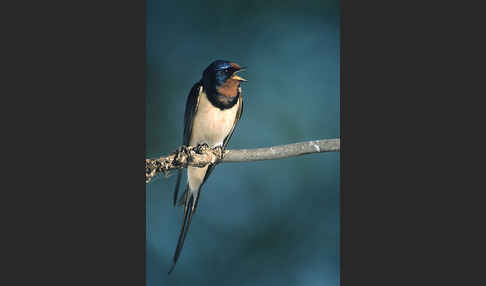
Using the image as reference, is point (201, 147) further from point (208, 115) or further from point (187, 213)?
point (187, 213)

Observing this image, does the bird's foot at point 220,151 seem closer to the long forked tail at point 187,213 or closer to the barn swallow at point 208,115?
the barn swallow at point 208,115

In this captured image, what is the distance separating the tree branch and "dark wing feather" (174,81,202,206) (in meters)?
0.06

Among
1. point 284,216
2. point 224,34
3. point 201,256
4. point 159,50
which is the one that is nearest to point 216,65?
point 224,34

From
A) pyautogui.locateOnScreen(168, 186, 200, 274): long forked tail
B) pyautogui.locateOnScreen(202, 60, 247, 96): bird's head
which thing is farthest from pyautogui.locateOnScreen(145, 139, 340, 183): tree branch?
pyautogui.locateOnScreen(202, 60, 247, 96): bird's head

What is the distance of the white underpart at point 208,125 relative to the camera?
2438mm

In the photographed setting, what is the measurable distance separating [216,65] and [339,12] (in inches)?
29.2

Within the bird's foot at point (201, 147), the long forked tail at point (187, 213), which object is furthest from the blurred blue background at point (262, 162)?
the bird's foot at point (201, 147)

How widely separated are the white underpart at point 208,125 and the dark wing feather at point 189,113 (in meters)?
0.04

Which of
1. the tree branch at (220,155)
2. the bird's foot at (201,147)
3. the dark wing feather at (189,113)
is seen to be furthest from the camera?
the bird's foot at (201,147)

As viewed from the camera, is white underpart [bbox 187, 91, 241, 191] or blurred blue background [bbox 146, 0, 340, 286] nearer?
blurred blue background [bbox 146, 0, 340, 286]

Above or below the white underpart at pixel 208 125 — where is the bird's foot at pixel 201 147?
below

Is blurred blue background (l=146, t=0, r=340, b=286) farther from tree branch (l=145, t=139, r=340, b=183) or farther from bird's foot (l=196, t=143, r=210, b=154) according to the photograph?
bird's foot (l=196, t=143, r=210, b=154)

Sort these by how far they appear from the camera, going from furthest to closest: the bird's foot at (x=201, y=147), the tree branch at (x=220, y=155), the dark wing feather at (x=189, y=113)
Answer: the bird's foot at (x=201, y=147) < the dark wing feather at (x=189, y=113) < the tree branch at (x=220, y=155)

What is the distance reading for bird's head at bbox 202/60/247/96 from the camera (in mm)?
2307
